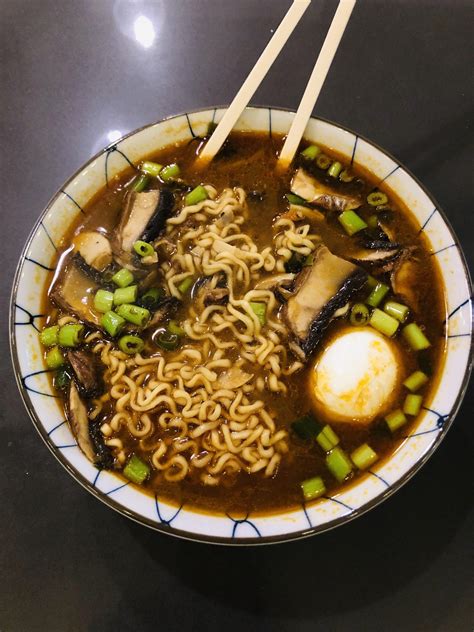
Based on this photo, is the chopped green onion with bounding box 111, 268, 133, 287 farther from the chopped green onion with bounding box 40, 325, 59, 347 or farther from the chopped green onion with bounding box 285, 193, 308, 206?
the chopped green onion with bounding box 285, 193, 308, 206

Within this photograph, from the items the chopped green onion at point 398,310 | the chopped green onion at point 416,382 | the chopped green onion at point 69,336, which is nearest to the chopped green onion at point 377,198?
the chopped green onion at point 398,310

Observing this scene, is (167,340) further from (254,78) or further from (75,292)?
(254,78)

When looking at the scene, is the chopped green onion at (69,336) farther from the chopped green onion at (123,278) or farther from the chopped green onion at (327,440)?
the chopped green onion at (327,440)

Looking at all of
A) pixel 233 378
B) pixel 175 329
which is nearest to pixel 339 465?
pixel 233 378

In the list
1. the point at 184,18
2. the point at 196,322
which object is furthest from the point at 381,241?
the point at 184,18

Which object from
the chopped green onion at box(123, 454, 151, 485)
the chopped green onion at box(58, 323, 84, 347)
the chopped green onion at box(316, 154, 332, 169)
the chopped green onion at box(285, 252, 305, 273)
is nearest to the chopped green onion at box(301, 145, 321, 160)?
the chopped green onion at box(316, 154, 332, 169)
